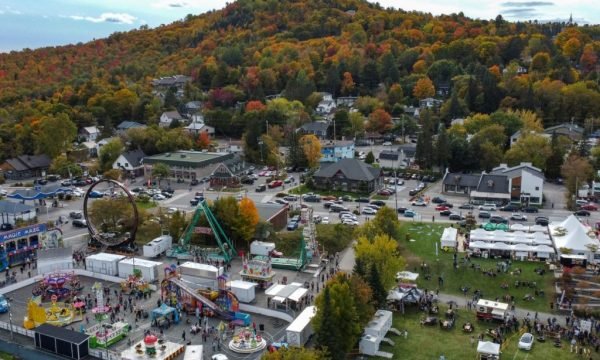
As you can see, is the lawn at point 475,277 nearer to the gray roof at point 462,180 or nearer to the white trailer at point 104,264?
the gray roof at point 462,180

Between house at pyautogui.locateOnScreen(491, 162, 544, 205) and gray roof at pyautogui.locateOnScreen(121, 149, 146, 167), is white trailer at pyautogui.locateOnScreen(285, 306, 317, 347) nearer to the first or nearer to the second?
house at pyautogui.locateOnScreen(491, 162, 544, 205)

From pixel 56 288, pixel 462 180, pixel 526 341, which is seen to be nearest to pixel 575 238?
pixel 526 341

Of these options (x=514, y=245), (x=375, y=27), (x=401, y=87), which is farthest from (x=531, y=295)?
(x=375, y=27)

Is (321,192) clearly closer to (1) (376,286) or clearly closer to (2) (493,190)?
(2) (493,190)

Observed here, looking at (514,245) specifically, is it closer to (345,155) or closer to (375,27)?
(345,155)

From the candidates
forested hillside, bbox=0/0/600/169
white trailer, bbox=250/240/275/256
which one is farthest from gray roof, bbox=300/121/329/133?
white trailer, bbox=250/240/275/256

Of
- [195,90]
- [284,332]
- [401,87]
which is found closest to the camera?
[284,332]

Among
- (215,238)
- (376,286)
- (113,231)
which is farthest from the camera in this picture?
(113,231)
